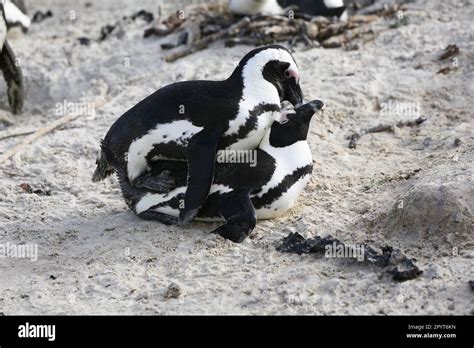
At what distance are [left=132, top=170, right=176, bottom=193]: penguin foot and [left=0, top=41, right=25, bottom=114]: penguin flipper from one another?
2927mm

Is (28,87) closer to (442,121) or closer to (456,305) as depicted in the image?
(442,121)

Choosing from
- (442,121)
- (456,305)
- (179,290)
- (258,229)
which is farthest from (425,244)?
(442,121)

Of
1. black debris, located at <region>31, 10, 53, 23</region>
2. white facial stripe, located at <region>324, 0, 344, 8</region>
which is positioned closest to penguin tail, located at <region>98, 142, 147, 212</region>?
white facial stripe, located at <region>324, 0, 344, 8</region>

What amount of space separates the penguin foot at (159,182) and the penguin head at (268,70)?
596 millimetres

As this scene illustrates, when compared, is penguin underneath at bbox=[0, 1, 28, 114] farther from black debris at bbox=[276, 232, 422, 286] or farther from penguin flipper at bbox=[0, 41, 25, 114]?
black debris at bbox=[276, 232, 422, 286]

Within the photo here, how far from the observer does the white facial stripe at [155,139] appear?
423 centimetres

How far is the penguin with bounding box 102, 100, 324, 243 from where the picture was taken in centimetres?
424

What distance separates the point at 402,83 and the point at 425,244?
8.01 ft

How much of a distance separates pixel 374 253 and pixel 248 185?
0.75 meters

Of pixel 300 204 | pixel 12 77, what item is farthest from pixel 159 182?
pixel 12 77

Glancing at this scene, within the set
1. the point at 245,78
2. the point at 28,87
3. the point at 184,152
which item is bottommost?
the point at 28,87

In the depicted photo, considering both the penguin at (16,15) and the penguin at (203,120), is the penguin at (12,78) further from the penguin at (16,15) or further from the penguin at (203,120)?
the penguin at (203,120)

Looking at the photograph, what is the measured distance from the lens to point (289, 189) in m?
4.37

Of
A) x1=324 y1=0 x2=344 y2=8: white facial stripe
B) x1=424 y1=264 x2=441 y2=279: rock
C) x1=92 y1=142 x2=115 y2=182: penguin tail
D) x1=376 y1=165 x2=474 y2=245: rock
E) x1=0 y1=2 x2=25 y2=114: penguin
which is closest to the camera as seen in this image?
x1=424 y1=264 x2=441 y2=279: rock
